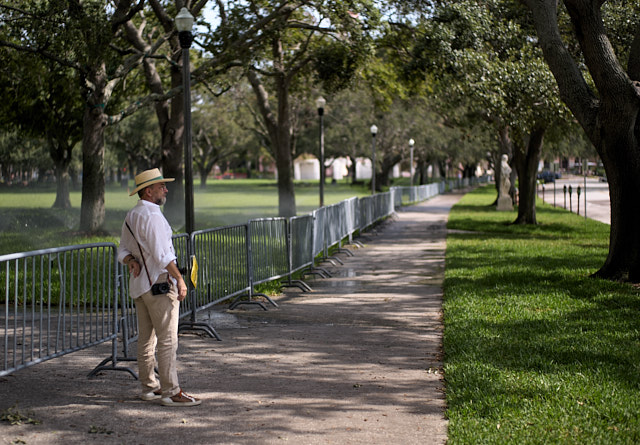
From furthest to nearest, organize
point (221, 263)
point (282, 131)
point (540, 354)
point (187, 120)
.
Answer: point (282, 131)
point (187, 120)
point (221, 263)
point (540, 354)

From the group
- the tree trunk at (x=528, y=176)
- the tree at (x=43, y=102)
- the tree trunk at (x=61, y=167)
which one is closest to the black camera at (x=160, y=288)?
the tree at (x=43, y=102)

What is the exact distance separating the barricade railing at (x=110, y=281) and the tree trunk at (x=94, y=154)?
712cm

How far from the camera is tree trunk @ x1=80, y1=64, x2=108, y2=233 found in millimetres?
20391

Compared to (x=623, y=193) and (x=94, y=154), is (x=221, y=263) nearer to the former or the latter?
(x=623, y=193)

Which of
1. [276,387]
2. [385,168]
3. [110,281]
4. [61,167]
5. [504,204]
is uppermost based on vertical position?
[385,168]

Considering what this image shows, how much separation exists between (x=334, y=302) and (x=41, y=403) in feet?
19.2

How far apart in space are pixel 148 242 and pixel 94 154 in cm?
1555

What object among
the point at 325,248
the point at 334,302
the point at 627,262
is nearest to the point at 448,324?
the point at 334,302

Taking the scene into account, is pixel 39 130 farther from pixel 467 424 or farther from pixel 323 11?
pixel 467 424

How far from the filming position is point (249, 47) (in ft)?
72.8

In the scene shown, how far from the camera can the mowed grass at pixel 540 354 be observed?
566cm

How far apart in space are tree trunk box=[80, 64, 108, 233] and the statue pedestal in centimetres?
2130

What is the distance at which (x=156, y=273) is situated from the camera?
619 centimetres

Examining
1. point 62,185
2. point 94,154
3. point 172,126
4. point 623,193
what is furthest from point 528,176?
point 62,185
